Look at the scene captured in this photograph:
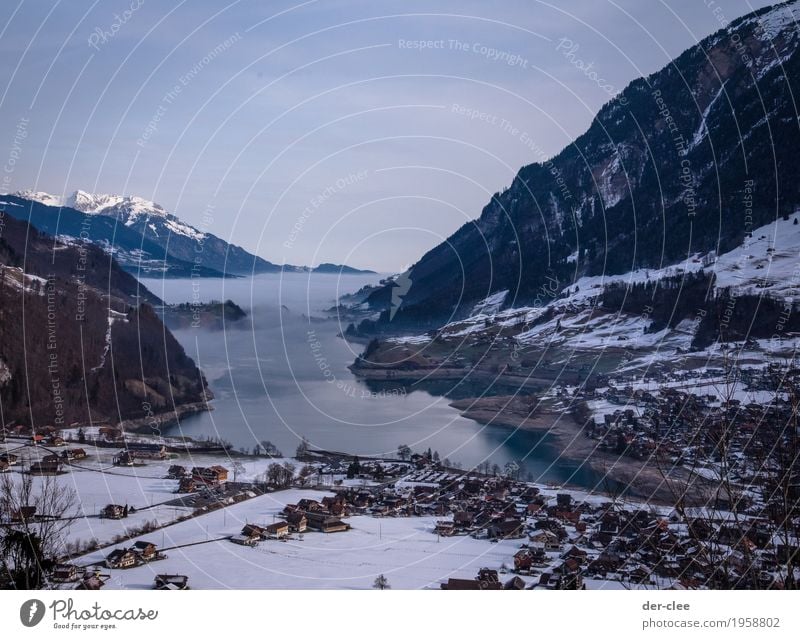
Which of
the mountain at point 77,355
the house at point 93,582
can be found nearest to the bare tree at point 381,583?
the house at point 93,582

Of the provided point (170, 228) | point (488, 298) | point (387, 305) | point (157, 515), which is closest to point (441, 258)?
point (488, 298)

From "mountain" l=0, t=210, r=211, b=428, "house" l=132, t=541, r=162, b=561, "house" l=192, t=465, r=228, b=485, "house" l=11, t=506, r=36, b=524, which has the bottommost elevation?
"house" l=192, t=465, r=228, b=485

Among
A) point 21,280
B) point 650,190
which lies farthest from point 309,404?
point 650,190

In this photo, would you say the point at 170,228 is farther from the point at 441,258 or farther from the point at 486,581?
the point at 486,581

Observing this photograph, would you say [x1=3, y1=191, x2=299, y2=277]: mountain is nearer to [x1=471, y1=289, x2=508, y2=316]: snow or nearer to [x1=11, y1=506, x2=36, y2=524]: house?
[x1=471, y1=289, x2=508, y2=316]: snow

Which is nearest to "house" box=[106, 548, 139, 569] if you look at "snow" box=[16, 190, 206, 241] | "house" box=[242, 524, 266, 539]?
"house" box=[242, 524, 266, 539]

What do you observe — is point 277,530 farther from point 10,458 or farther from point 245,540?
point 10,458
